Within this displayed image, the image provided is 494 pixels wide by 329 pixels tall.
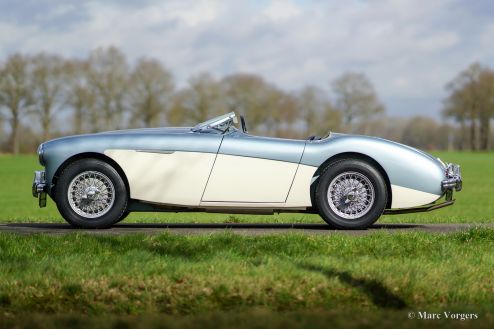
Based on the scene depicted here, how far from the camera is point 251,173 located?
336 inches

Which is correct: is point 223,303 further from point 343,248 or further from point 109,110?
point 109,110

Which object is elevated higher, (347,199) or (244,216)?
(347,199)

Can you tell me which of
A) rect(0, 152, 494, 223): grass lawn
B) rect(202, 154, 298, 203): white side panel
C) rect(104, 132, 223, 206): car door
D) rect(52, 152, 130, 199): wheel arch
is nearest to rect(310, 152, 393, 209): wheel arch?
rect(202, 154, 298, 203): white side panel

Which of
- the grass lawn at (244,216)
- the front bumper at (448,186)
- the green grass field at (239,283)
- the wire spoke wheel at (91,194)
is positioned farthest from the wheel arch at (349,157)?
the grass lawn at (244,216)

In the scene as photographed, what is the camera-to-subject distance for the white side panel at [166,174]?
8.56m

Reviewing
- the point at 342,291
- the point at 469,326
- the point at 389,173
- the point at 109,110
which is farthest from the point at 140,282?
the point at 109,110

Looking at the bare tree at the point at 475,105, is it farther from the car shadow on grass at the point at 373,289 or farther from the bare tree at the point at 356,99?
the car shadow on grass at the point at 373,289

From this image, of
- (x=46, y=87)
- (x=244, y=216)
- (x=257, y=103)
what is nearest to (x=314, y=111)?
(x=257, y=103)

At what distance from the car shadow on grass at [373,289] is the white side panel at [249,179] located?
2.41 metres

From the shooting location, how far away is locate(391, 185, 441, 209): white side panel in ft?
28.6

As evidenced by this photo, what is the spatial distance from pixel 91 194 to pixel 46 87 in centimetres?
6544

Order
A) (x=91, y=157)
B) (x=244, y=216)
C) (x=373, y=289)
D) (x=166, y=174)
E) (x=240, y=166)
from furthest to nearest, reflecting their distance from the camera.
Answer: (x=244, y=216) → (x=91, y=157) → (x=166, y=174) → (x=240, y=166) → (x=373, y=289)

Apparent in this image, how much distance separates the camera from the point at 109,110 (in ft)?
234

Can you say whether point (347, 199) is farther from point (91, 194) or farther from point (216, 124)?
point (91, 194)
